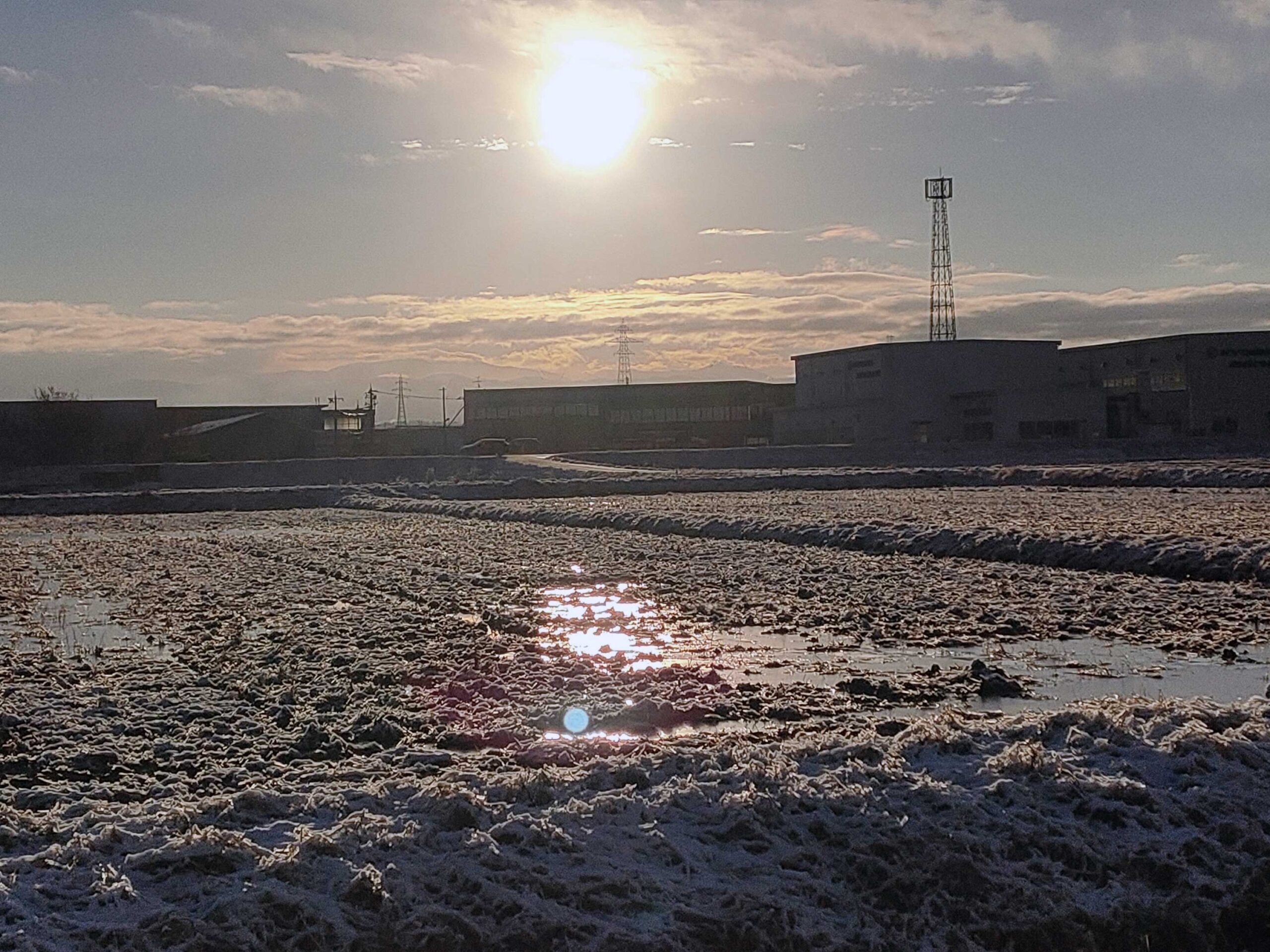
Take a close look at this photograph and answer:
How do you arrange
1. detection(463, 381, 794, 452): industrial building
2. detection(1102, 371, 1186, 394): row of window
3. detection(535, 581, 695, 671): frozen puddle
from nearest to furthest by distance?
1. detection(535, 581, 695, 671): frozen puddle
2. detection(1102, 371, 1186, 394): row of window
3. detection(463, 381, 794, 452): industrial building

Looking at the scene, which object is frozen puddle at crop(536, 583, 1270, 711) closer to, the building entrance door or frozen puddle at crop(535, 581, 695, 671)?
frozen puddle at crop(535, 581, 695, 671)

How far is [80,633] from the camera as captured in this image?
14.2 m

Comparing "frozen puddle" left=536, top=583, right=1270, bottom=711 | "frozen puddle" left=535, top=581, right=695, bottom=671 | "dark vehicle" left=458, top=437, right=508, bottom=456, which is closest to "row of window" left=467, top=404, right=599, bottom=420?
"dark vehicle" left=458, top=437, right=508, bottom=456

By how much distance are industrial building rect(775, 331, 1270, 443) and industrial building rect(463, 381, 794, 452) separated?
1834 centimetres

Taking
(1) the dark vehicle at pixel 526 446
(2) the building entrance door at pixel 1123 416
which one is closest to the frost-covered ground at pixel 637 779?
(2) the building entrance door at pixel 1123 416

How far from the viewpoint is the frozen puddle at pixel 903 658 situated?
33.5 ft

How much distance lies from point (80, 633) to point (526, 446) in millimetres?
78930

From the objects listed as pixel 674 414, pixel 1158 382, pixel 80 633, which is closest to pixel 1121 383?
pixel 1158 382

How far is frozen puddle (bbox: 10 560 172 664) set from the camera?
41.8 ft

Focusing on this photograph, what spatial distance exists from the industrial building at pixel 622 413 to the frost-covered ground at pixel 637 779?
294 feet

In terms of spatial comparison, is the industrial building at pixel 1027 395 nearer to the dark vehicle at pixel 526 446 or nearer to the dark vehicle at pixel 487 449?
the dark vehicle at pixel 526 446

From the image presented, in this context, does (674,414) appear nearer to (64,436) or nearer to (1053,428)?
(1053,428)

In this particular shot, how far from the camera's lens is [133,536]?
1243 inches

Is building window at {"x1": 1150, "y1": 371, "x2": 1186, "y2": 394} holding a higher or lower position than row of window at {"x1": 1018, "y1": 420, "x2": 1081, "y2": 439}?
higher
